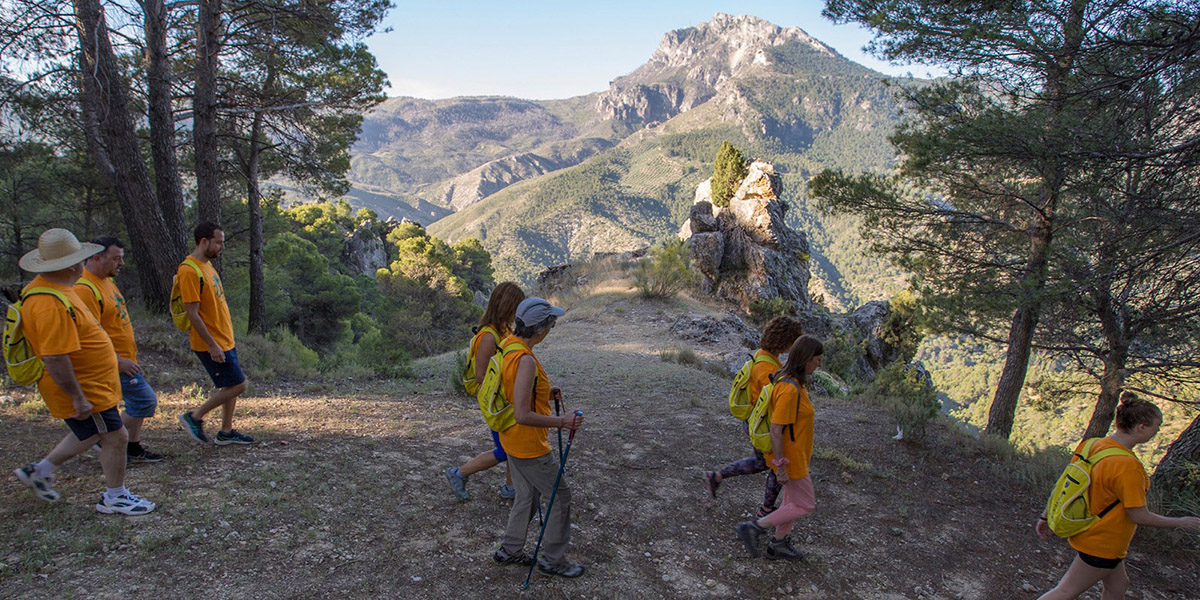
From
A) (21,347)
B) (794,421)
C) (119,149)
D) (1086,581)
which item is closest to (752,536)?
(794,421)

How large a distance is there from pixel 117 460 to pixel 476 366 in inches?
84.2

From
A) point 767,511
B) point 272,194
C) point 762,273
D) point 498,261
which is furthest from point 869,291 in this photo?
point 767,511

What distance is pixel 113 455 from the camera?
346 centimetres

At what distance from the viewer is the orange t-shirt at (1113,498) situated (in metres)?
2.86

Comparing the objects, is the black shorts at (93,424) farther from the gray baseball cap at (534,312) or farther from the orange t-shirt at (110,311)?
the gray baseball cap at (534,312)

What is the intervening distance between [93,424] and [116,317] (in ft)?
2.85

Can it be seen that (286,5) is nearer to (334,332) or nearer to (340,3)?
(340,3)

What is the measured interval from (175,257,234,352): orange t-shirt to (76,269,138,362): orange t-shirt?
36cm

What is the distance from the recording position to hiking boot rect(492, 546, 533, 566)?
343 centimetres

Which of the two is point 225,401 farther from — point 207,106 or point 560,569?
point 207,106

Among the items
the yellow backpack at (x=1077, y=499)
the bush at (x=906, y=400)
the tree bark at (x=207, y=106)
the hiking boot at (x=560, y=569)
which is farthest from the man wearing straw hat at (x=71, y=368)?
the bush at (x=906, y=400)

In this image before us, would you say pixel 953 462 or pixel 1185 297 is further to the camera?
pixel 953 462

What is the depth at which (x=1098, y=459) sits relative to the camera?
2.96 metres

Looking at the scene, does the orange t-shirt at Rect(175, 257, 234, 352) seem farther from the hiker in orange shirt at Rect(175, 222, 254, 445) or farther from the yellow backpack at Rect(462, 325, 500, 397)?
the yellow backpack at Rect(462, 325, 500, 397)
